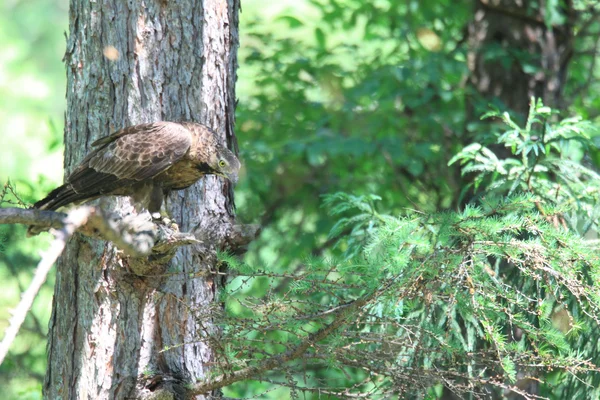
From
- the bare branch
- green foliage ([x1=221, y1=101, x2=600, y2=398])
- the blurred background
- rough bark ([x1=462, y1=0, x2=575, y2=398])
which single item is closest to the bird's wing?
green foliage ([x1=221, y1=101, x2=600, y2=398])

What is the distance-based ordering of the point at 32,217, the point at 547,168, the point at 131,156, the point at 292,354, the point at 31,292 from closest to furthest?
the point at 31,292 < the point at 32,217 < the point at 292,354 < the point at 131,156 < the point at 547,168

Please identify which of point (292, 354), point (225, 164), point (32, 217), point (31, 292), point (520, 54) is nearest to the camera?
point (31, 292)

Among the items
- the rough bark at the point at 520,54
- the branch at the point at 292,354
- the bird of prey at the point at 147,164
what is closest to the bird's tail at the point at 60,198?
the bird of prey at the point at 147,164

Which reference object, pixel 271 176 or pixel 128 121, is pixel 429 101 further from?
pixel 128 121

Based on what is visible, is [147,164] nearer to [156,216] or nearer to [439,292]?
[156,216]

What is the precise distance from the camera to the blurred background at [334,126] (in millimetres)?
5938

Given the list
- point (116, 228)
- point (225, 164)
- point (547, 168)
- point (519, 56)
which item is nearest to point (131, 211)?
point (225, 164)

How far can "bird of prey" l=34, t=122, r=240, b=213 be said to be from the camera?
3443mm

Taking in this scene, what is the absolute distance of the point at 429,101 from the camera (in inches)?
247

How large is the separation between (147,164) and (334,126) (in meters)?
3.11

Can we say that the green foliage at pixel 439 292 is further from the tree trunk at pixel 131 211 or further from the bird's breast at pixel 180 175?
the bird's breast at pixel 180 175

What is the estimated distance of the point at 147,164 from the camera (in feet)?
11.6

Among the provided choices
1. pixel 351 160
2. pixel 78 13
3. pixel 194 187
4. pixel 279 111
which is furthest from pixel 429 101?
pixel 78 13

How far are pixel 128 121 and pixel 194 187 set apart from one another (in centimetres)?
50
